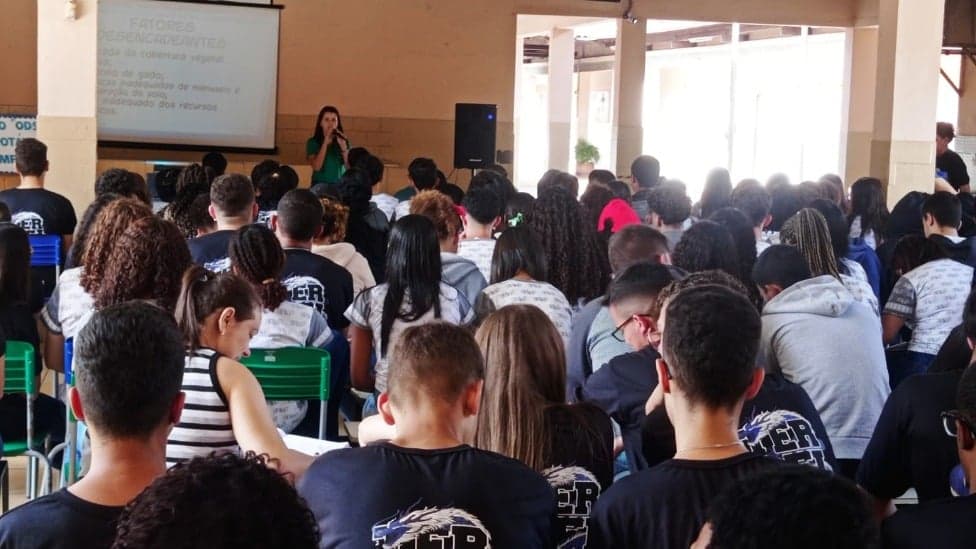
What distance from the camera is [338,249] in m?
5.68

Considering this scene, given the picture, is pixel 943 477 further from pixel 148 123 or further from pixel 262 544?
pixel 148 123

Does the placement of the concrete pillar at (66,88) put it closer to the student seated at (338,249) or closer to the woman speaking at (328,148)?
the woman speaking at (328,148)

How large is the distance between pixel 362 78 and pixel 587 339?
32.8 ft

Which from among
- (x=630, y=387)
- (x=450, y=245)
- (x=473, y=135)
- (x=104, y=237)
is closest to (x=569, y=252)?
(x=450, y=245)

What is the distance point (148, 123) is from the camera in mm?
12492

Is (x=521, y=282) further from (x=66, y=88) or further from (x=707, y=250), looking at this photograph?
(x=66, y=88)

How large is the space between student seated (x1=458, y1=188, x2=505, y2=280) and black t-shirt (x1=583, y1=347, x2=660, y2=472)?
7.35ft

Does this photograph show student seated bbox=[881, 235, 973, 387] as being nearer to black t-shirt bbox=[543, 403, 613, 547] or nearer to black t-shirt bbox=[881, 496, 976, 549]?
black t-shirt bbox=[543, 403, 613, 547]

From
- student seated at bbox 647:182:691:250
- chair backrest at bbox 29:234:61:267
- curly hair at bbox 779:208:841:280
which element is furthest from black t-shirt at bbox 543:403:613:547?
chair backrest at bbox 29:234:61:267

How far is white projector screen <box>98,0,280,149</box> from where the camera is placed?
12.2 m

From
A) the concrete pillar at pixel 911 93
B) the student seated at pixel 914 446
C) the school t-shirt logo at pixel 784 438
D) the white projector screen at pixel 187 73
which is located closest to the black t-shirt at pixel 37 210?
the school t-shirt logo at pixel 784 438

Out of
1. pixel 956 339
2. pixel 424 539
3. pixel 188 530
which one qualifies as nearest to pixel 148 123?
pixel 956 339

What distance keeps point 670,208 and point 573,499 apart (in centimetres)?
388

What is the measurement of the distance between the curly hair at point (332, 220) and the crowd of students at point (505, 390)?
10.9 inches
